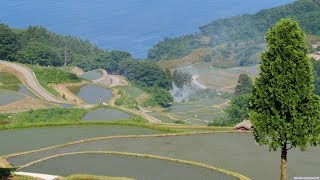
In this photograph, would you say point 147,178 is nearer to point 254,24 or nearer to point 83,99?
point 83,99

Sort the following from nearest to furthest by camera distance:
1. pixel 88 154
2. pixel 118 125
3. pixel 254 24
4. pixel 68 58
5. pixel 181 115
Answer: pixel 88 154
pixel 118 125
pixel 181 115
pixel 68 58
pixel 254 24

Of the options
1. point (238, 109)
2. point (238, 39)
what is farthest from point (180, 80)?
point (238, 39)

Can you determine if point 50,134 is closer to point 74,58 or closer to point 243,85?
point 243,85

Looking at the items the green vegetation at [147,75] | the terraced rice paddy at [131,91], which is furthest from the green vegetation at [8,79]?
the green vegetation at [147,75]

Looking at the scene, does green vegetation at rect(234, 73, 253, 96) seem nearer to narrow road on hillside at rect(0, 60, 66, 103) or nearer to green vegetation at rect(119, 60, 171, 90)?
green vegetation at rect(119, 60, 171, 90)

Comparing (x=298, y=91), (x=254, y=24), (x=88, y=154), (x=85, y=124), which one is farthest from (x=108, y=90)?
(x=254, y=24)

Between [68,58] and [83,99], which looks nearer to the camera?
[83,99]

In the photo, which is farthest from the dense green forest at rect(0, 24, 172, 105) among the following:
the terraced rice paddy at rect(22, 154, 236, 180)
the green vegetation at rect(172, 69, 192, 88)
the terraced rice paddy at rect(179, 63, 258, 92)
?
the terraced rice paddy at rect(22, 154, 236, 180)

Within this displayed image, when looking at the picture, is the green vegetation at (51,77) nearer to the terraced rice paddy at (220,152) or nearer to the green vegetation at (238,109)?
the green vegetation at (238,109)
